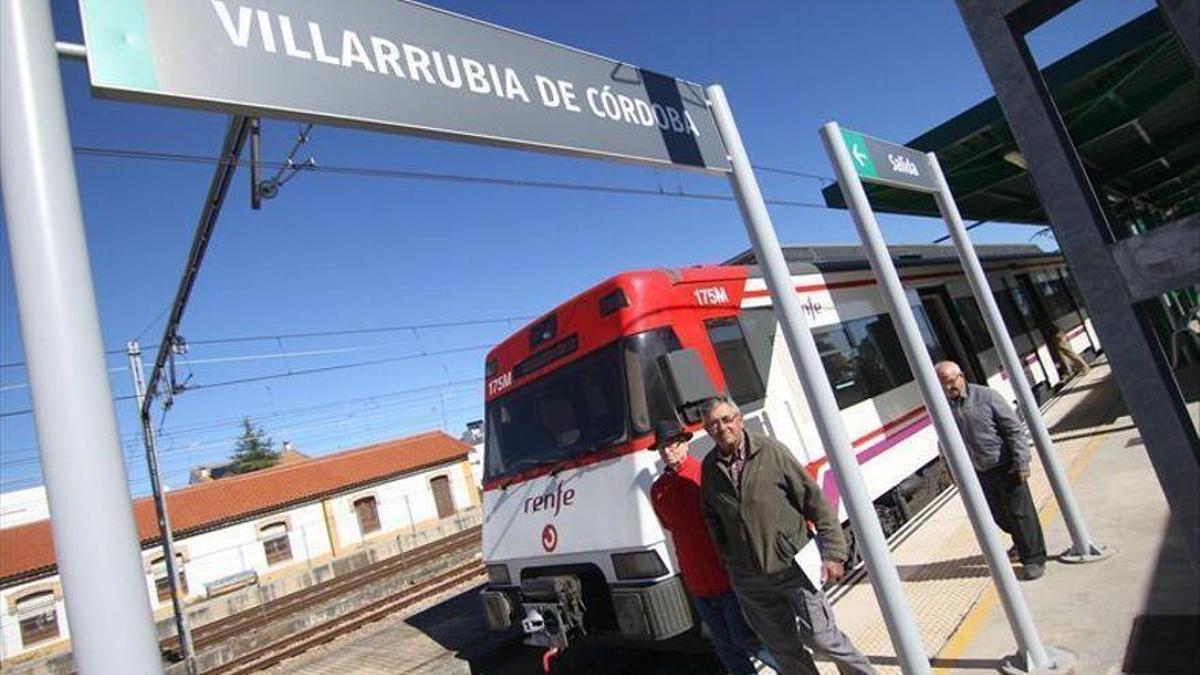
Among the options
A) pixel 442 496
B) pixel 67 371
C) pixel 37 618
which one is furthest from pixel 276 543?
pixel 67 371

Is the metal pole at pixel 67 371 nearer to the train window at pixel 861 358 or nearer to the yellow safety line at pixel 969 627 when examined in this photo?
the yellow safety line at pixel 969 627

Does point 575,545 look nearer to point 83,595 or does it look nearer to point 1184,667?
point 1184,667

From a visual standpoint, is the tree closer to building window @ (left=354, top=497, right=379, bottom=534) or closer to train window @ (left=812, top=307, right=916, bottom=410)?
building window @ (left=354, top=497, right=379, bottom=534)

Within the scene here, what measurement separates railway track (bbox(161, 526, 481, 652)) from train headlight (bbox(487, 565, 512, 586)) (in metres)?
10.9

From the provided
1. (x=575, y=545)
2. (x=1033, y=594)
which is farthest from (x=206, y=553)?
(x=1033, y=594)

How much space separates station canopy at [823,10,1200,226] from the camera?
274 inches

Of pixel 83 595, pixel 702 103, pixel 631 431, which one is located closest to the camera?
pixel 83 595

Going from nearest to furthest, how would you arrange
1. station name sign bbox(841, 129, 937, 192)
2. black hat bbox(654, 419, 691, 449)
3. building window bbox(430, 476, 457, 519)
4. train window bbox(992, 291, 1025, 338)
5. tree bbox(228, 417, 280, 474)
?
black hat bbox(654, 419, 691, 449) → station name sign bbox(841, 129, 937, 192) → train window bbox(992, 291, 1025, 338) → building window bbox(430, 476, 457, 519) → tree bbox(228, 417, 280, 474)

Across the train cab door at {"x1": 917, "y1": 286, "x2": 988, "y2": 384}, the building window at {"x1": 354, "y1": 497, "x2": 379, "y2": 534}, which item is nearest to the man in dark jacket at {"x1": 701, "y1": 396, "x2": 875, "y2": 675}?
the train cab door at {"x1": 917, "y1": 286, "x2": 988, "y2": 384}

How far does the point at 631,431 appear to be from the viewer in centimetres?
482

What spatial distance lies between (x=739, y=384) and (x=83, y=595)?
16.1ft

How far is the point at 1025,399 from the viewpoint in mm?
5086

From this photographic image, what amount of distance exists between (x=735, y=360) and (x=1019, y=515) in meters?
2.33

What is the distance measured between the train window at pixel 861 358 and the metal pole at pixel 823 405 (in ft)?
10.9
